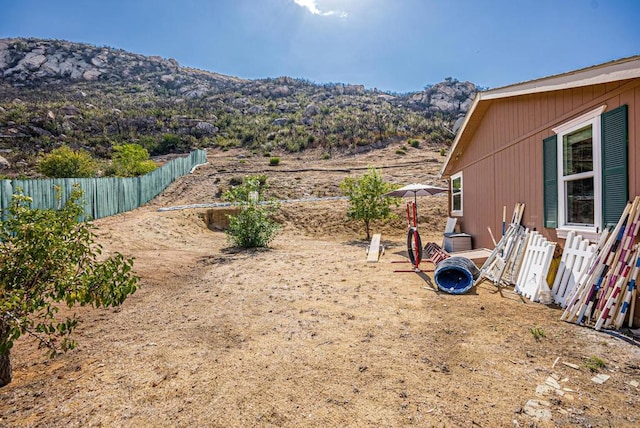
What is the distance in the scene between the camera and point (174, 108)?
4619 centimetres

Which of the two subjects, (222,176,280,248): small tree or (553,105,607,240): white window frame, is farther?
(222,176,280,248): small tree

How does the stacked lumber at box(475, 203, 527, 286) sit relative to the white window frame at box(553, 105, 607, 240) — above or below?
below

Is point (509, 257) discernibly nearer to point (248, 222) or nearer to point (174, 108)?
point (248, 222)

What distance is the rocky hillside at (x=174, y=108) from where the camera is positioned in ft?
108

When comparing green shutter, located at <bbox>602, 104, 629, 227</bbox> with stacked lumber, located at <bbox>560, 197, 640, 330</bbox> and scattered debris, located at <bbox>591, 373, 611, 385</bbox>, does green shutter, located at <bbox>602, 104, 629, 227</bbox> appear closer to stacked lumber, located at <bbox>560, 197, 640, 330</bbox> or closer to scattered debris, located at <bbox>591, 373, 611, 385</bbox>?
stacked lumber, located at <bbox>560, 197, 640, 330</bbox>

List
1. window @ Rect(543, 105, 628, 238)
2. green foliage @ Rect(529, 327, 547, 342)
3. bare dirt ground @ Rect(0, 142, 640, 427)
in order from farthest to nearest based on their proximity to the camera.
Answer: window @ Rect(543, 105, 628, 238) → green foliage @ Rect(529, 327, 547, 342) → bare dirt ground @ Rect(0, 142, 640, 427)

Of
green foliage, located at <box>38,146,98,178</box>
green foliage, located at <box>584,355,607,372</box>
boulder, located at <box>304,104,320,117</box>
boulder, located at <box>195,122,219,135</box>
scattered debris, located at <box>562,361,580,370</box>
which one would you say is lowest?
scattered debris, located at <box>562,361,580,370</box>

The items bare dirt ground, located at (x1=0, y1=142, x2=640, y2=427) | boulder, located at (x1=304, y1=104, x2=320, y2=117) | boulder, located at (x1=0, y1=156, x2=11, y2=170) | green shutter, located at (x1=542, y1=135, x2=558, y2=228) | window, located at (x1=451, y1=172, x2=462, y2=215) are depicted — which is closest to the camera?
bare dirt ground, located at (x1=0, y1=142, x2=640, y2=427)

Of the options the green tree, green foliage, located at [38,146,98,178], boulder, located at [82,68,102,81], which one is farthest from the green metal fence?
boulder, located at [82,68,102,81]

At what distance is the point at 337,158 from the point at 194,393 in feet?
92.8

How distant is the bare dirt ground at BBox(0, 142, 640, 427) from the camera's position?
2.17 m

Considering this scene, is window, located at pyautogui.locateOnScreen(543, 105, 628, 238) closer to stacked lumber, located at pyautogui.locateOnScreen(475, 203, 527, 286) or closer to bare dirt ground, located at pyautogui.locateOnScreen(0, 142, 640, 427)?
stacked lumber, located at pyautogui.locateOnScreen(475, 203, 527, 286)

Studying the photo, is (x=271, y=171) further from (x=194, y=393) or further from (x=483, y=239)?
(x=194, y=393)

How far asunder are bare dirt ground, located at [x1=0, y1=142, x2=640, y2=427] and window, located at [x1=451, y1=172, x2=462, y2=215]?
5.62 metres
